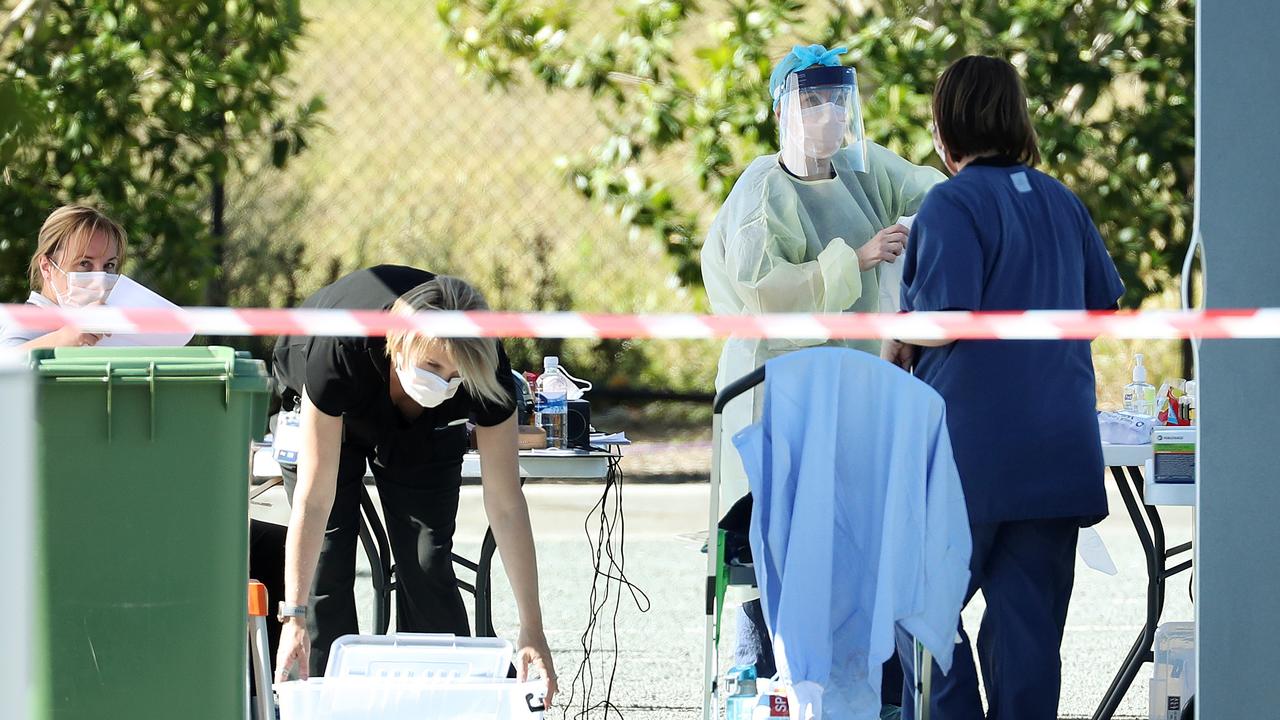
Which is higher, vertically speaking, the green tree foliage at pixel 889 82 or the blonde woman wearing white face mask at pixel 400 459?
the green tree foliage at pixel 889 82

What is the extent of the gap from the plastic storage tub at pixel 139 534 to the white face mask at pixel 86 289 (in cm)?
124

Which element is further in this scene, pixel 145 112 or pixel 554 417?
pixel 145 112

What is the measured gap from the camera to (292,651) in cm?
318

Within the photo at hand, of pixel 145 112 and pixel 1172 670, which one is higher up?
pixel 145 112

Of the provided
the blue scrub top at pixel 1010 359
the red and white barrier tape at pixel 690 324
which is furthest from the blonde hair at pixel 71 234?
the blue scrub top at pixel 1010 359

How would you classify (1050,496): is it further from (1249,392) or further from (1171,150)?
(1171,150)

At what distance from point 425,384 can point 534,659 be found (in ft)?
1.98

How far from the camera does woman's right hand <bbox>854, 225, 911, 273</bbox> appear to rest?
3668 millimetres

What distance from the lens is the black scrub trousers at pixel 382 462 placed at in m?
3.36

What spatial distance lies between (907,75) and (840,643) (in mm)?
4715

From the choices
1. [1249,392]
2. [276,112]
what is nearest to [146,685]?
[1249,392]

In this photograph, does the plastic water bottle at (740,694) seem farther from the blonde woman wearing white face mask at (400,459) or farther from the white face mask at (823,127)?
the white face mask at (823,127)

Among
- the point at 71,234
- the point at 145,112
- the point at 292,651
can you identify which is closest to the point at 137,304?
the point at 71,234

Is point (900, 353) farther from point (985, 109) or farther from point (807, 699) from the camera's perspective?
point (807, 699)
